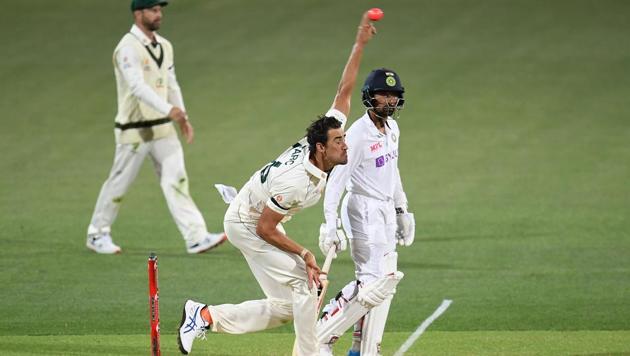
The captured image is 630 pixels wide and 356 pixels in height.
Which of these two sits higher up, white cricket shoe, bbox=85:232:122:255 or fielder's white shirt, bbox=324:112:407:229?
fielder's white shirt, bbox=324:112:407:229

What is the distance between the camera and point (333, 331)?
9.56m

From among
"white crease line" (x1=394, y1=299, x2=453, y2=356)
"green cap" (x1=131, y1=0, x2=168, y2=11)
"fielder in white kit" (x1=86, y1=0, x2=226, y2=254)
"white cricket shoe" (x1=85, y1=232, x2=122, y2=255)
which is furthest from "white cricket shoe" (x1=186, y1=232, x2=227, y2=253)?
"white crease line" (x1=394, y1=299, x2=453, y2=356)

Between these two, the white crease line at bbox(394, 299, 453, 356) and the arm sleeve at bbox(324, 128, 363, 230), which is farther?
the white crease line at bbox(394, 299, 453, 356)

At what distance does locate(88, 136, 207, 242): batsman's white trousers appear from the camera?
1396 cm

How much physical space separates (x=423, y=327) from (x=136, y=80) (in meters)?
4.46

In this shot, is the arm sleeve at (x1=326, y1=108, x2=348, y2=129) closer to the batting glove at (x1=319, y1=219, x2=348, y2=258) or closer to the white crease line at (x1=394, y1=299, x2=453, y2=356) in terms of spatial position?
the batting glove at (x1=319, y1=219, x2=348, y2=258)

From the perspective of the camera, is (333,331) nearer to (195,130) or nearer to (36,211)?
(36,211)

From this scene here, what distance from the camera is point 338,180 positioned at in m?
9.70

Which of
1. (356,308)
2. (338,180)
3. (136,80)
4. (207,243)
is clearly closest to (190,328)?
(356,308)

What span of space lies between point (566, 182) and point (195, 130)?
6.23 m

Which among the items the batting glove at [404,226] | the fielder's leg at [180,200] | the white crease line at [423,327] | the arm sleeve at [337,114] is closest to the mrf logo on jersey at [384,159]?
the arm sleeve at [337,114]

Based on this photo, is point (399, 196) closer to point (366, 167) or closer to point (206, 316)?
point (366, 167)

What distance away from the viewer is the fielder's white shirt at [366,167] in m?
9.72

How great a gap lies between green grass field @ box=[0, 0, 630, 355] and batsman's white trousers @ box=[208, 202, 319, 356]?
903 mm
